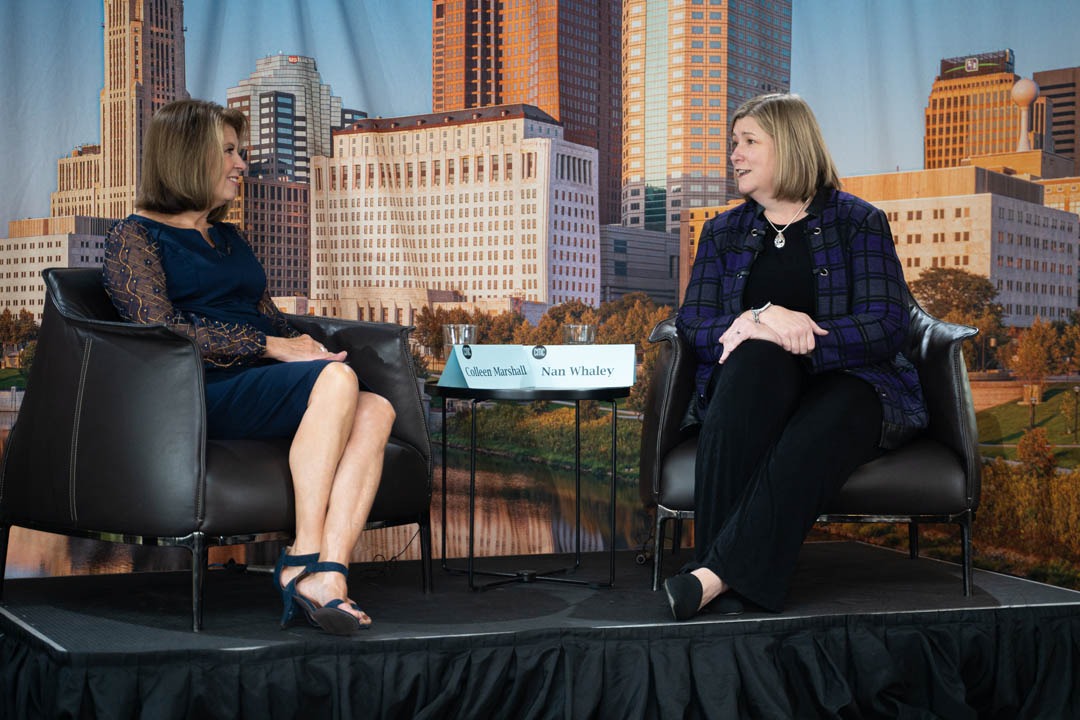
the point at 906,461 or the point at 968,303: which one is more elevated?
the point at 968,303

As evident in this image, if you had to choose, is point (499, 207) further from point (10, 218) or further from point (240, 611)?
point (240, 611)

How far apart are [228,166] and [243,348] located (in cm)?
47

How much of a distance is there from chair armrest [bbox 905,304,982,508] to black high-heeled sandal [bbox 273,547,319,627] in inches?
61.7

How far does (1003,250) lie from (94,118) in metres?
3.21

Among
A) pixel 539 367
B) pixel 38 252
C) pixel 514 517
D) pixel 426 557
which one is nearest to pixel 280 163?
pixel 38 252

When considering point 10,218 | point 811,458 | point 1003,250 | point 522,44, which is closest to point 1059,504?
point 1003,250

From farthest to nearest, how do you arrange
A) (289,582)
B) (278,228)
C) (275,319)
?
(278,228) < (275,319) < (289,582)

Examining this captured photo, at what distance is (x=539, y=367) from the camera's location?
9.27ft

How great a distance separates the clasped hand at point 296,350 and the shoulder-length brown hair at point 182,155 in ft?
1.31

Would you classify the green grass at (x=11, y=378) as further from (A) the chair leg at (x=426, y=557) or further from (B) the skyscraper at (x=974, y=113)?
(B) the skyscraper at (x=974, y=113)

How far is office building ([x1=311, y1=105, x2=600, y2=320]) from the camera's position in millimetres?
4051

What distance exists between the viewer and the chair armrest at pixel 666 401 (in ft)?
9.16

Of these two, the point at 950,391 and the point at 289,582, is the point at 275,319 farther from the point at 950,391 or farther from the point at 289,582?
the point at 950,391

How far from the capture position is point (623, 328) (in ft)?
14.2
